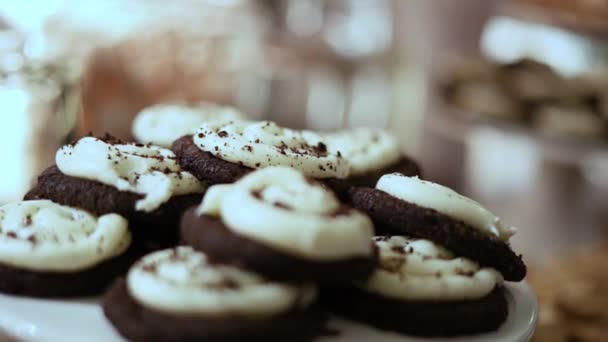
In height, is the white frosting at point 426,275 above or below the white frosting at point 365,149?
below

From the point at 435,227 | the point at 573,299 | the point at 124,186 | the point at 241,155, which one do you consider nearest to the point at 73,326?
the point at 124,186

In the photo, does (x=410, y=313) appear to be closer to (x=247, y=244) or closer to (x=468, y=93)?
(x=247, y=244)

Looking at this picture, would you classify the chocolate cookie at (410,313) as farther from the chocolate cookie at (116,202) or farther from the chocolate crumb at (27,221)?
the chocolate crumb at (27,221)

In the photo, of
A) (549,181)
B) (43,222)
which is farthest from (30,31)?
(43,222)

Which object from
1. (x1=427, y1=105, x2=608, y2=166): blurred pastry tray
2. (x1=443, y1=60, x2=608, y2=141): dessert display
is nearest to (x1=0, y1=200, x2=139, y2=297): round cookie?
(x1=427, y1=105, x2=608, y2=166): blurred pastry tray

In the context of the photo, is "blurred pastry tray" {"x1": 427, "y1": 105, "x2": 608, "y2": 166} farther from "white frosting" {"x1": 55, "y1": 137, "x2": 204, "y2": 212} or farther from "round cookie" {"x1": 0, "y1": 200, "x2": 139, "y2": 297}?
"round cookie" {"x1": 0, "y1": 200, "x2": 139, "y2": 297}

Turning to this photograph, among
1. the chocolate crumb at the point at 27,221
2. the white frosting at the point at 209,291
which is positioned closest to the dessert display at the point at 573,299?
the white frosting at the point at 209,291

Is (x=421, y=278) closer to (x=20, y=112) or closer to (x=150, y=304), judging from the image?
(x=150, y=304)
